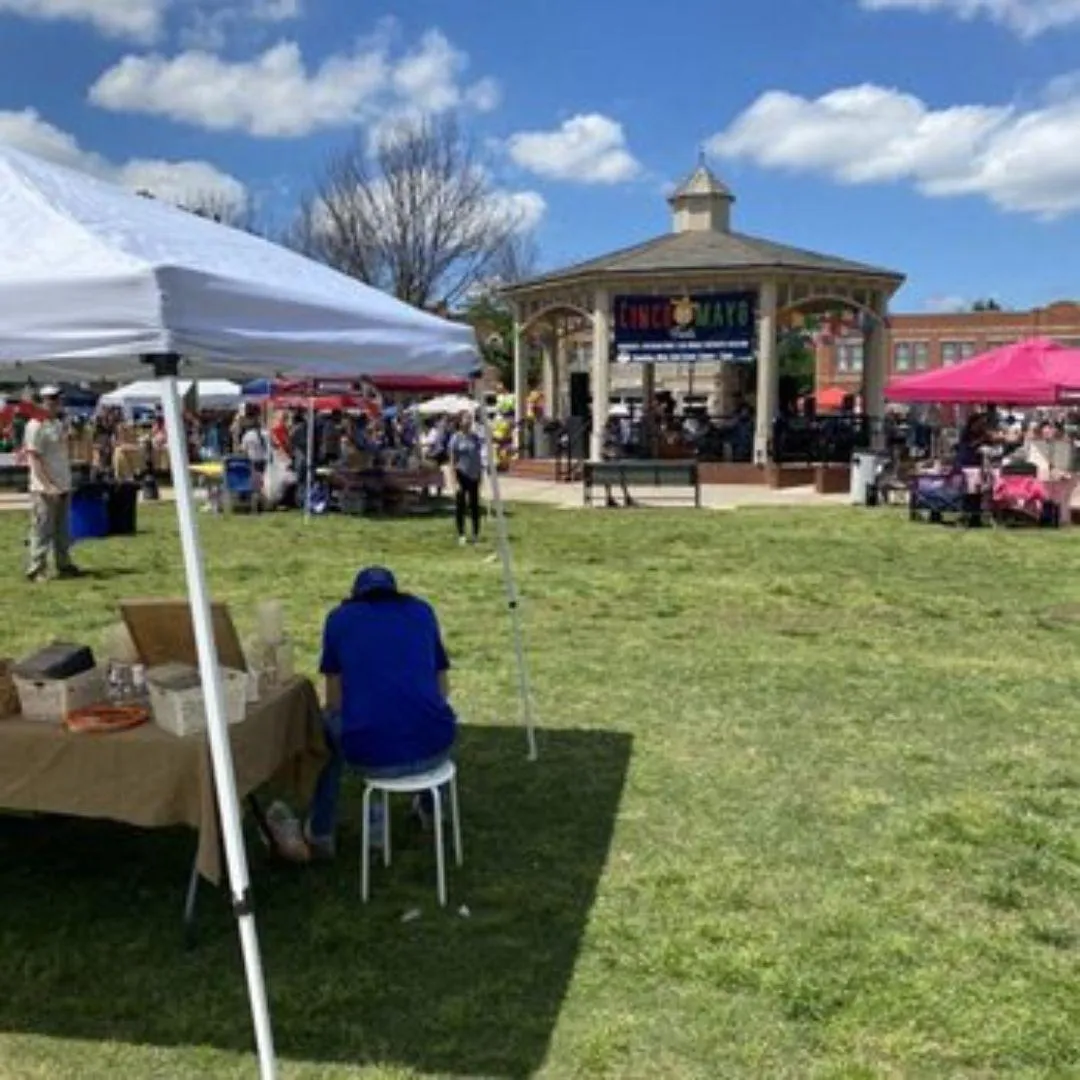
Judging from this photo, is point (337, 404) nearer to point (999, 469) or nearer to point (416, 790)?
point (999, 469)

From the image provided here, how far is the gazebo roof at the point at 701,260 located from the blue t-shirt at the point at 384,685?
72.7 ft

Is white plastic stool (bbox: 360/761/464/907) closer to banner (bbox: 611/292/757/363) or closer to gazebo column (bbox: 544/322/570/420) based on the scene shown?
banner (bbox: 611/292/757/363)

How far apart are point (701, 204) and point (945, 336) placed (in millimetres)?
71748

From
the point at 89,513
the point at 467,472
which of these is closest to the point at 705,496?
the point at 467,472

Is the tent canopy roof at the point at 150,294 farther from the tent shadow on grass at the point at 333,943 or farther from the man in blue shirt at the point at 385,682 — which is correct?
the tent shadow on grass at the point at 333,943

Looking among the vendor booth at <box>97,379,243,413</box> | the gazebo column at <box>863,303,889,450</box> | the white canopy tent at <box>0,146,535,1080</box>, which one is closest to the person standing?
the white canopy tent at <box>0,146,535,1080</box>

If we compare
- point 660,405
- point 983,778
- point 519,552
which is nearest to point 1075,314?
point 660,405

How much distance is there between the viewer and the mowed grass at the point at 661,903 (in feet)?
12.0

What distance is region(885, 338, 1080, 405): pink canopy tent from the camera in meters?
16.8

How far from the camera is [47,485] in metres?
12.5

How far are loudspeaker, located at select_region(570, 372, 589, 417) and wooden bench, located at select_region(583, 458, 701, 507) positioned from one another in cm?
1040

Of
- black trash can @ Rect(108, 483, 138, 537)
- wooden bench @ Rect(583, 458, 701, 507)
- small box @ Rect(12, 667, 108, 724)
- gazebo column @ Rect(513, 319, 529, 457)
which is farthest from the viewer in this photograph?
gazebo column @ Rect(513, 319, 529, 457)

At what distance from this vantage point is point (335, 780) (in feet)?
16.2

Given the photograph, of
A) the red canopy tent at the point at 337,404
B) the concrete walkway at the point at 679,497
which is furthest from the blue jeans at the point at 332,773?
the red canopy tent at the point at 337,404
